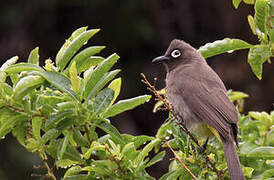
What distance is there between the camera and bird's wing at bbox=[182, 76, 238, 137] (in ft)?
10.7

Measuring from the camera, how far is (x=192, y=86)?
3818 millimetres

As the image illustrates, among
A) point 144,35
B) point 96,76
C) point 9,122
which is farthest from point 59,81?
point 144,35

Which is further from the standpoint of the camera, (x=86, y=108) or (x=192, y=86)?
(x=192, y=86)

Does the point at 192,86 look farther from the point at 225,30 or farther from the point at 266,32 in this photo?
the point at 225,30

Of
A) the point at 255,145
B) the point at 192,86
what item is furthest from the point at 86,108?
the point at 192,86

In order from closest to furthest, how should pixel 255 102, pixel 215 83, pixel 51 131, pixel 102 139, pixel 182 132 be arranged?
pixel 51 131 < pixel 102 139 < pixel 182 132 < pixel 215 83 < pixel 255 102

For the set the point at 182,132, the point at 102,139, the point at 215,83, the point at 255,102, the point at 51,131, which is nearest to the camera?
the point at 51,131

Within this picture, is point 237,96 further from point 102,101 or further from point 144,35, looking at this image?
point 144,35

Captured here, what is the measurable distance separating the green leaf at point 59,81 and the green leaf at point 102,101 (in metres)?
0.12

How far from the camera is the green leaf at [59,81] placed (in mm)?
2406

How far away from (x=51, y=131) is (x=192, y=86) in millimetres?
1584

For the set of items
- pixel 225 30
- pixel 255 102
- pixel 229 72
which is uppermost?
pixel 225 30

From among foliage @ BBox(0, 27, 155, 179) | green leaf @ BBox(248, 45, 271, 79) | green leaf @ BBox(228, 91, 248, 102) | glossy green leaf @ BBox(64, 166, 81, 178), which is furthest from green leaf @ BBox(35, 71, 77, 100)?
green leaf @ BBox(228, 91, 248, 102)

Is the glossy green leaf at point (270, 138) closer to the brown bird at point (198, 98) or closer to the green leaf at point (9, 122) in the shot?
the brown bird at point (198, 98)
